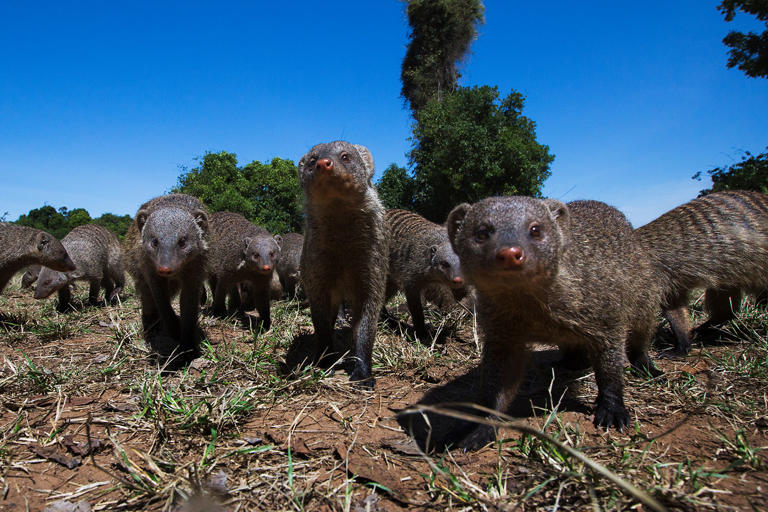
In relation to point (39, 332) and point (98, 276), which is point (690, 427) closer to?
point (39, 332)

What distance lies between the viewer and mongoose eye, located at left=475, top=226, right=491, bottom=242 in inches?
89.4

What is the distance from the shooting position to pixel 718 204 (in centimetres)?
453

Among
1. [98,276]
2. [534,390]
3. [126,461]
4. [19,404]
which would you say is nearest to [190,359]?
[19,404]

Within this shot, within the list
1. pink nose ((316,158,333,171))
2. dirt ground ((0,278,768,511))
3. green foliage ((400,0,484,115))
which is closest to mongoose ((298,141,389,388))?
pink nose ((316,158,333,171))

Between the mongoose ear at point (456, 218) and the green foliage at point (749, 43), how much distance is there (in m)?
15.1

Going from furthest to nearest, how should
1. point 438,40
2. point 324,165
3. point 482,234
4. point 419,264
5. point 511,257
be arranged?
point 438,40, point 419,264, point 324,165, point 482,234, point 511,257

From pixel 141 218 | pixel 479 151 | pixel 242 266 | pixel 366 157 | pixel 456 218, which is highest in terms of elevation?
pixel 479 151

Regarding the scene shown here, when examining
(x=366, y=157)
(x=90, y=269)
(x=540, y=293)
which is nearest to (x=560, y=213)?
(x=540, y=293)

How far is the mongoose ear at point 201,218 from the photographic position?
4117 mm

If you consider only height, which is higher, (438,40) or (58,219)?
(438,40)

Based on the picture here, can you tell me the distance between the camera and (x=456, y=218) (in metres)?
2.67

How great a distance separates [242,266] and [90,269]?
310 cm

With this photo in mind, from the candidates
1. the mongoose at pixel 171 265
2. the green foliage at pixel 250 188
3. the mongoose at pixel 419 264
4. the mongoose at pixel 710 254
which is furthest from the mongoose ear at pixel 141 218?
the green foliage at pixel 250 188

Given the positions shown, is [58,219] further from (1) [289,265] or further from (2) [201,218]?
(2) [201,218]
